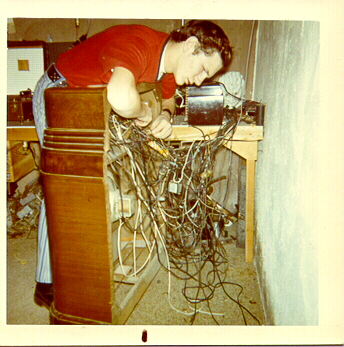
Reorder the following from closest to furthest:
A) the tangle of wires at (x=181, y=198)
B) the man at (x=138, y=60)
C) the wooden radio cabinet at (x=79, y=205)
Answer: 1. the wooden radio cabinet at (x=79, y=205)
2. the man at (x=138, y=60)
3. the tangle of wires at (x=181, y=198)

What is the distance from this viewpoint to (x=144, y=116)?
1053mm

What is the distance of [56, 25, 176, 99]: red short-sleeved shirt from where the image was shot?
878 mm

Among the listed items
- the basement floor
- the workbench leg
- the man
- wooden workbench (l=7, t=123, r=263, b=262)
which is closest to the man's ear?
the man

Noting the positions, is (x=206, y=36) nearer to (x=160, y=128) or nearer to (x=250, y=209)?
(x=160, y=128)

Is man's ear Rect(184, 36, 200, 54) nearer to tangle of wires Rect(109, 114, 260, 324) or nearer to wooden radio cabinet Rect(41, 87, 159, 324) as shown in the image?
tangle of wires Rect(109, 114, 260, 324)

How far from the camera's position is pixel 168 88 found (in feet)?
4.91

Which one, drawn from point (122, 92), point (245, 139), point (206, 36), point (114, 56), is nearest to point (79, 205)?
point (122, 92)

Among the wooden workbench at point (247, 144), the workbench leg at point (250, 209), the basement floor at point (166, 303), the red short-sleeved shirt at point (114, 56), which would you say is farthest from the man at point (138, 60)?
the workbench leg at point (250, 209)

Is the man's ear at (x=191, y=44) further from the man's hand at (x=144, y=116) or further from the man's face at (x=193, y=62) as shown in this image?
the man's hand at (x=144, y=116)

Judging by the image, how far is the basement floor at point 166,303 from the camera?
1200 millimetres

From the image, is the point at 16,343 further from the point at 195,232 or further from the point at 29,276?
the point at 195,232

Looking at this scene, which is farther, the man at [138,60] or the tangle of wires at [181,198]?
the tangle of wires at [181,198]

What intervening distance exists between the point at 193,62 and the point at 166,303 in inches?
41.9
